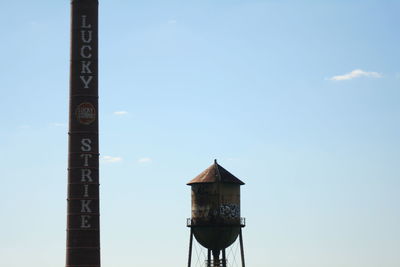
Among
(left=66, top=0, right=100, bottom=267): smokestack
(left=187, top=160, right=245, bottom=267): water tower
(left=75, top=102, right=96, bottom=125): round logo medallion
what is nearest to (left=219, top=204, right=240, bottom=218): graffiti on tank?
(left=187, top=160, right=245, bottom=267): water tower

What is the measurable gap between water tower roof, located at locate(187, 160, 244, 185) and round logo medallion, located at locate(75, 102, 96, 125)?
1086cm

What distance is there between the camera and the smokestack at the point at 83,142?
96.2 m

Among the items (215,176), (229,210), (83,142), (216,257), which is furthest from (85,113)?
(216,257)

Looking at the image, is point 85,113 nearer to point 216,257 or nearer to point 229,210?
point 229,210

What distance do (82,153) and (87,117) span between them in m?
2.98

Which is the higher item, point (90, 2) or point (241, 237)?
point (90, 2)

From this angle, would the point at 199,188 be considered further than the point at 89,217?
Yes

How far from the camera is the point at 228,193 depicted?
102188mm

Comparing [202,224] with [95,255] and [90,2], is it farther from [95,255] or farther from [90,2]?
[90,2]

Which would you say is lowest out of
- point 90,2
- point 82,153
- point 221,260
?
point 221,260

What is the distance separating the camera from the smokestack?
316ft

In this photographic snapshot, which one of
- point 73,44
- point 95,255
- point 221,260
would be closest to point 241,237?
point 221,260

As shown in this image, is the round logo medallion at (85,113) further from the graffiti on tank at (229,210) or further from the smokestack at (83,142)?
the graffiti on tank at (229,210)

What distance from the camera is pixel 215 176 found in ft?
335
